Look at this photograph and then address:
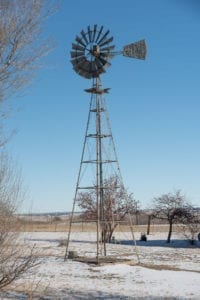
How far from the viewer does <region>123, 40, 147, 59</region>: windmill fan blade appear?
1708 cm

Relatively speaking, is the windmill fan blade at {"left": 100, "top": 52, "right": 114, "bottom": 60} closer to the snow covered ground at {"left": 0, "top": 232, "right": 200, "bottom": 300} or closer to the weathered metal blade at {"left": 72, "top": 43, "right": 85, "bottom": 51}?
the weathered metal blade at {"left": 72, "top": 43, "right": 85, "bottom": 51}

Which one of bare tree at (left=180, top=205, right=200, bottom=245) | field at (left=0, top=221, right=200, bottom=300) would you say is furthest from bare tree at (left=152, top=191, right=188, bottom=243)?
field at (left=0, top=221, right=200, bottom=300)

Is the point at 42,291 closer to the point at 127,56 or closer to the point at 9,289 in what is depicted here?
the point at 9,289

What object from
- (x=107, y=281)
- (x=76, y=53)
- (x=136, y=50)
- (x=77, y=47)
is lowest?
(x=107, y=281)

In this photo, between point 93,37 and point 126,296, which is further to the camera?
point 93,37

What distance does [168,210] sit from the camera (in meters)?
32.8

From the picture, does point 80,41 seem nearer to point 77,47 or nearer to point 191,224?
point 77,47

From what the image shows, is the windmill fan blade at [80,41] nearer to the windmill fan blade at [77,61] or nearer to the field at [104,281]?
the windmill fan blade at [77,61]

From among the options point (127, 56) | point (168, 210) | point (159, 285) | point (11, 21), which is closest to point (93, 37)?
point (127, 56)

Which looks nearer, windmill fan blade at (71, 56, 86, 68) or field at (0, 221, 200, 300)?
field at (0, 221, 200, 300)

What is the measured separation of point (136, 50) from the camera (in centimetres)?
1727

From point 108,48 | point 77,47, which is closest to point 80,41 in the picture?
point 77,47

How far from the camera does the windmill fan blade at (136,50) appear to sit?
56.0 ft

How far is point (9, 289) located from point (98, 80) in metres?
9.04
